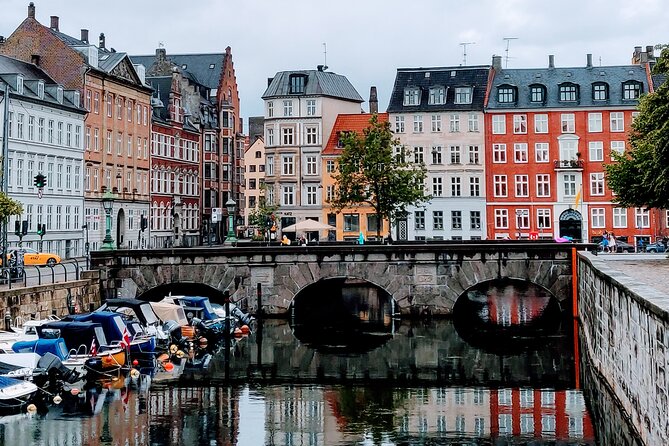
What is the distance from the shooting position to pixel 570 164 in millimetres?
83875

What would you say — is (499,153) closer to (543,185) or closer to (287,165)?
(543,185)

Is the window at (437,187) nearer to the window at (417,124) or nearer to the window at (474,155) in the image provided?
the window at (474,155)

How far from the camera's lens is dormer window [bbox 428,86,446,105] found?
86.9 m

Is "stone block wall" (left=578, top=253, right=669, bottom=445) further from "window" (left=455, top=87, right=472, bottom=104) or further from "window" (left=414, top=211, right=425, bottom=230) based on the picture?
"window" (left=455, top=87, right=472, bottom=104)

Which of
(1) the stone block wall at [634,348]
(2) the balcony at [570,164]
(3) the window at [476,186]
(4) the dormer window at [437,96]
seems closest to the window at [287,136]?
(4) the dormer window at [437,96]

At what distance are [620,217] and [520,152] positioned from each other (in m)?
10.7

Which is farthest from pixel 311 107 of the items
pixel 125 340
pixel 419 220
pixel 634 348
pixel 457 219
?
pixel 634 348

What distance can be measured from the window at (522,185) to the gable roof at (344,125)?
13831 mm

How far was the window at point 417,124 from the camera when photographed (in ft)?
287

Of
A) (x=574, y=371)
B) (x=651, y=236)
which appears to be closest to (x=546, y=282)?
(x=574, y=371)

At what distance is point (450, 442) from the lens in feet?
86.1

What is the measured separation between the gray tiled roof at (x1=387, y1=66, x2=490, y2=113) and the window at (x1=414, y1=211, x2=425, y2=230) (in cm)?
963

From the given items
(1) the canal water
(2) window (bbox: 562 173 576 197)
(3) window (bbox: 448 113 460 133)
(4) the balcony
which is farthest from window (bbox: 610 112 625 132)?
(1) the canal water

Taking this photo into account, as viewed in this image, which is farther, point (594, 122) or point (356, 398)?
point (594, 122)
